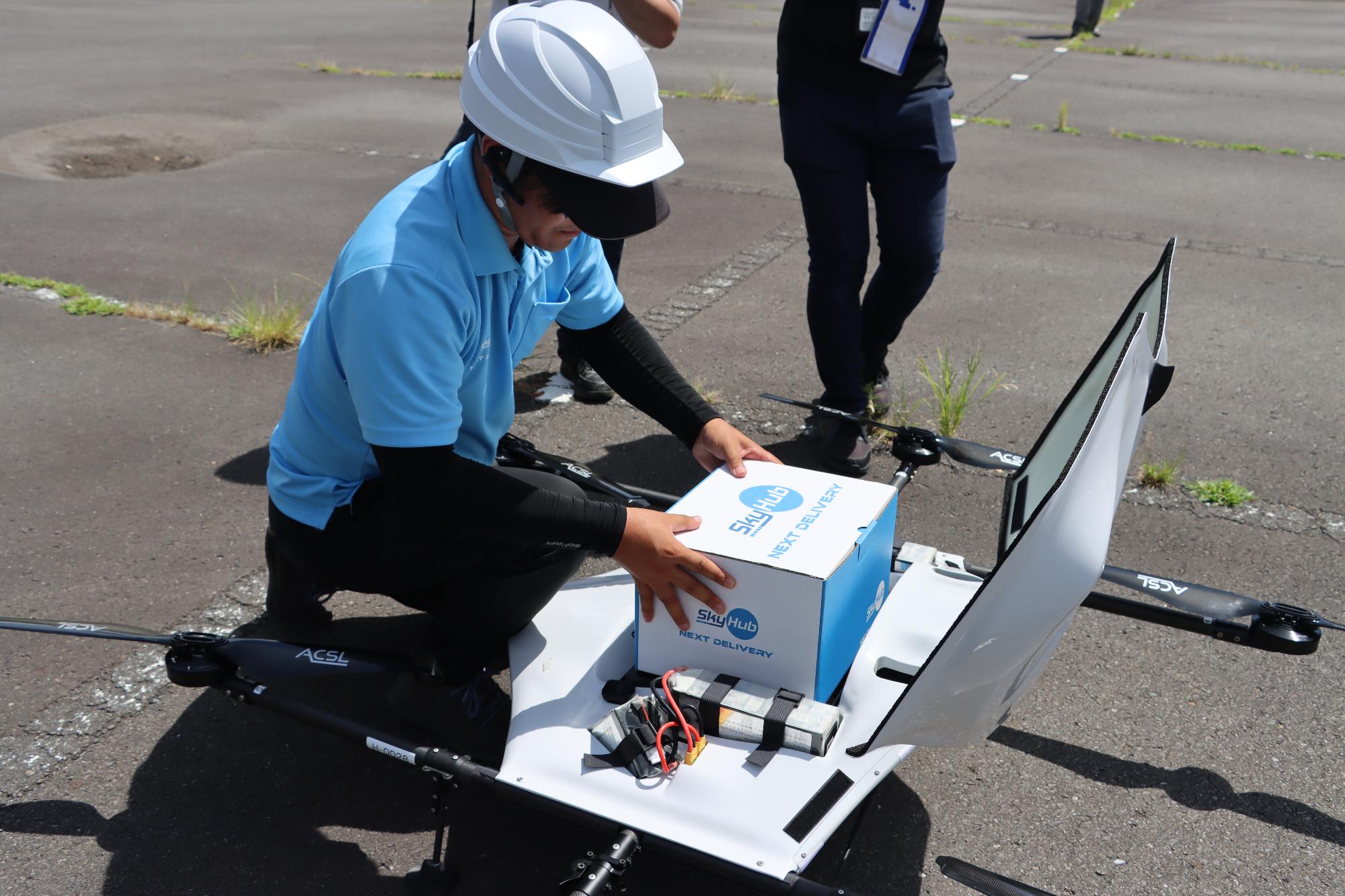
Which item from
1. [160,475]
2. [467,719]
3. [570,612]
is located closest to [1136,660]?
[570,612]

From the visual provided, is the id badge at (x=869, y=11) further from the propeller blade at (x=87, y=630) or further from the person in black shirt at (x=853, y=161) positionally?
the propeller blade at (x=87, y=630)

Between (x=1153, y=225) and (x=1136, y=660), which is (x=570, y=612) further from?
(x=1153, y=225)

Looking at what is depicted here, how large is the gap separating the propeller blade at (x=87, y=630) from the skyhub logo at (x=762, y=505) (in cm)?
133

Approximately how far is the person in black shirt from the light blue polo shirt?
1.47 metres

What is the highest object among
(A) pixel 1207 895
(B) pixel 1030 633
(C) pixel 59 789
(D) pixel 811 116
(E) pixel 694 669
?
(D) pixel 811 116

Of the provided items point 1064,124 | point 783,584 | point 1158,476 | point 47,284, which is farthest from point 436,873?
point 1064,124

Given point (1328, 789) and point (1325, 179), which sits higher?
point (1325, 179)

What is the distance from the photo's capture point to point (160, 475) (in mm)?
4020

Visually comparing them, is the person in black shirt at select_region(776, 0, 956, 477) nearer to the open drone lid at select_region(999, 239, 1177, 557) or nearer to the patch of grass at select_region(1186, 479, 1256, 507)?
the patch of grass at select_region(1186, 479, 1256, 507)

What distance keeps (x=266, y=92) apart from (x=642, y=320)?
23.6 ft

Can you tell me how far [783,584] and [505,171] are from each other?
1.00 meters

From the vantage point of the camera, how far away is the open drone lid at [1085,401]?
2.02m

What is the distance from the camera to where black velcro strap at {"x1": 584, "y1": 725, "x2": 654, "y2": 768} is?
2.21m

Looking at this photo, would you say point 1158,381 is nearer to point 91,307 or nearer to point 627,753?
point 627,753
